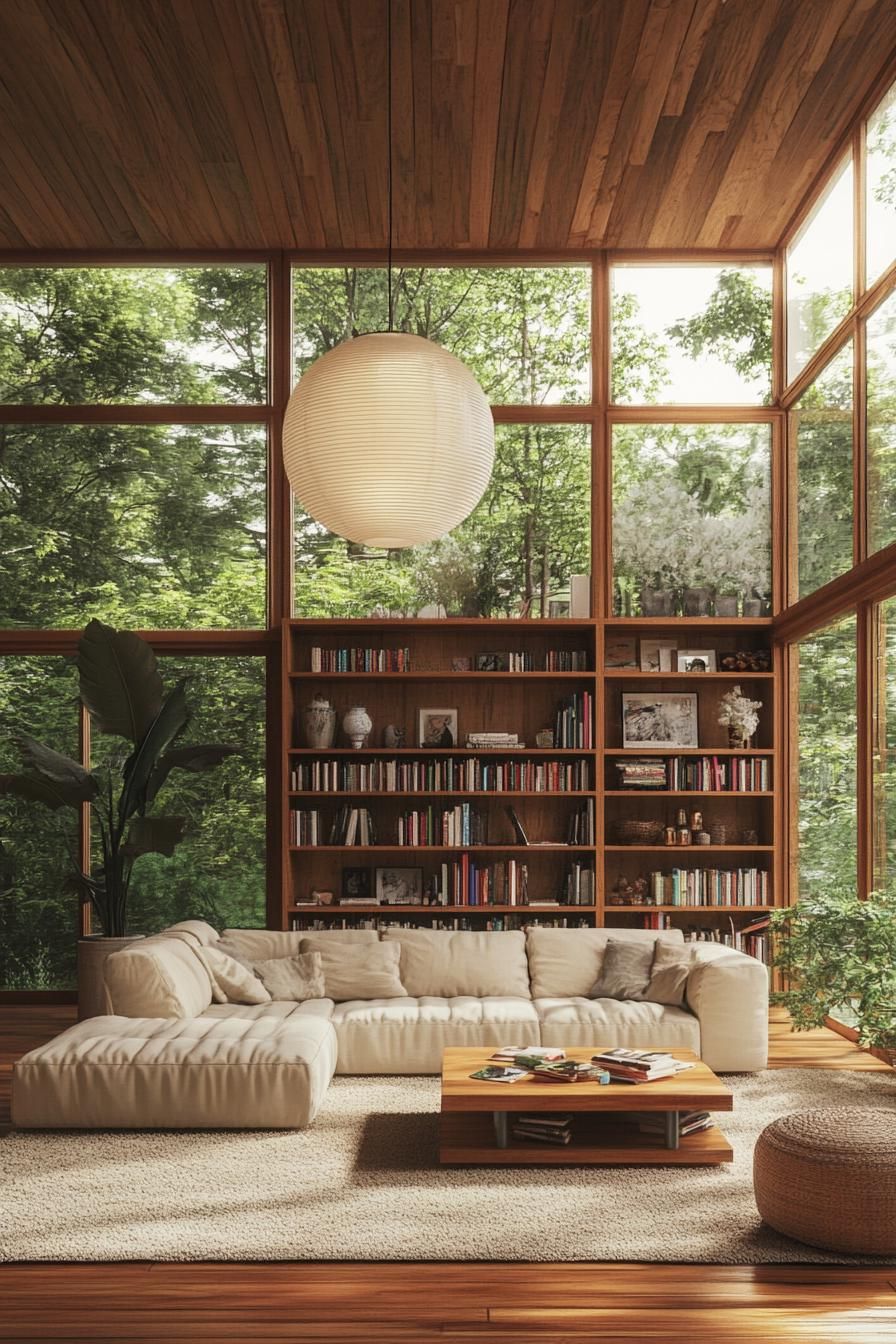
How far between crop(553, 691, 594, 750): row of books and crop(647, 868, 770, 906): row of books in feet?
3.22

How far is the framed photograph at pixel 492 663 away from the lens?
8.43m

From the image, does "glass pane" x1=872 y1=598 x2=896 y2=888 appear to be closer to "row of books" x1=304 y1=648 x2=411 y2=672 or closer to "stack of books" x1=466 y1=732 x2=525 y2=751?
"stack of books" x1=466 y1=732 x2=525 y2=751

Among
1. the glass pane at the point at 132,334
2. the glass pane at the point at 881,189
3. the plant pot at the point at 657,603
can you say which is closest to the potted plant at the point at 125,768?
the glass pane at the point at 132,334

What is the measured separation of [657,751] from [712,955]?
6.62ft

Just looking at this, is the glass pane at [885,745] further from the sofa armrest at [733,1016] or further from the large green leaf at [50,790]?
the large green leaf at [50,790]

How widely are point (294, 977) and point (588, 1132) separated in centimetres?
210

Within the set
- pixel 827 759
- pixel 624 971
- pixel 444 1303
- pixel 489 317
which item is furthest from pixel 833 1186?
pixel 489 317

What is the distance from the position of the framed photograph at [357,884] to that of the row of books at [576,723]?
147 centimetres

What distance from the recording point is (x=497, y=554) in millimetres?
8664

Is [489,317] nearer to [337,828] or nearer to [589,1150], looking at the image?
[337,828]

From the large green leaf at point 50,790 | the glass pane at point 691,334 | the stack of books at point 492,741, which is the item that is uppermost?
the glass pane at point 691,334

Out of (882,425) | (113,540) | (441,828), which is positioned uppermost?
(882,425)

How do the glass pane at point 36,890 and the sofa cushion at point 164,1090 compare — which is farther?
the glass pane at point 36,890

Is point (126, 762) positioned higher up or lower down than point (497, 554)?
lower down
